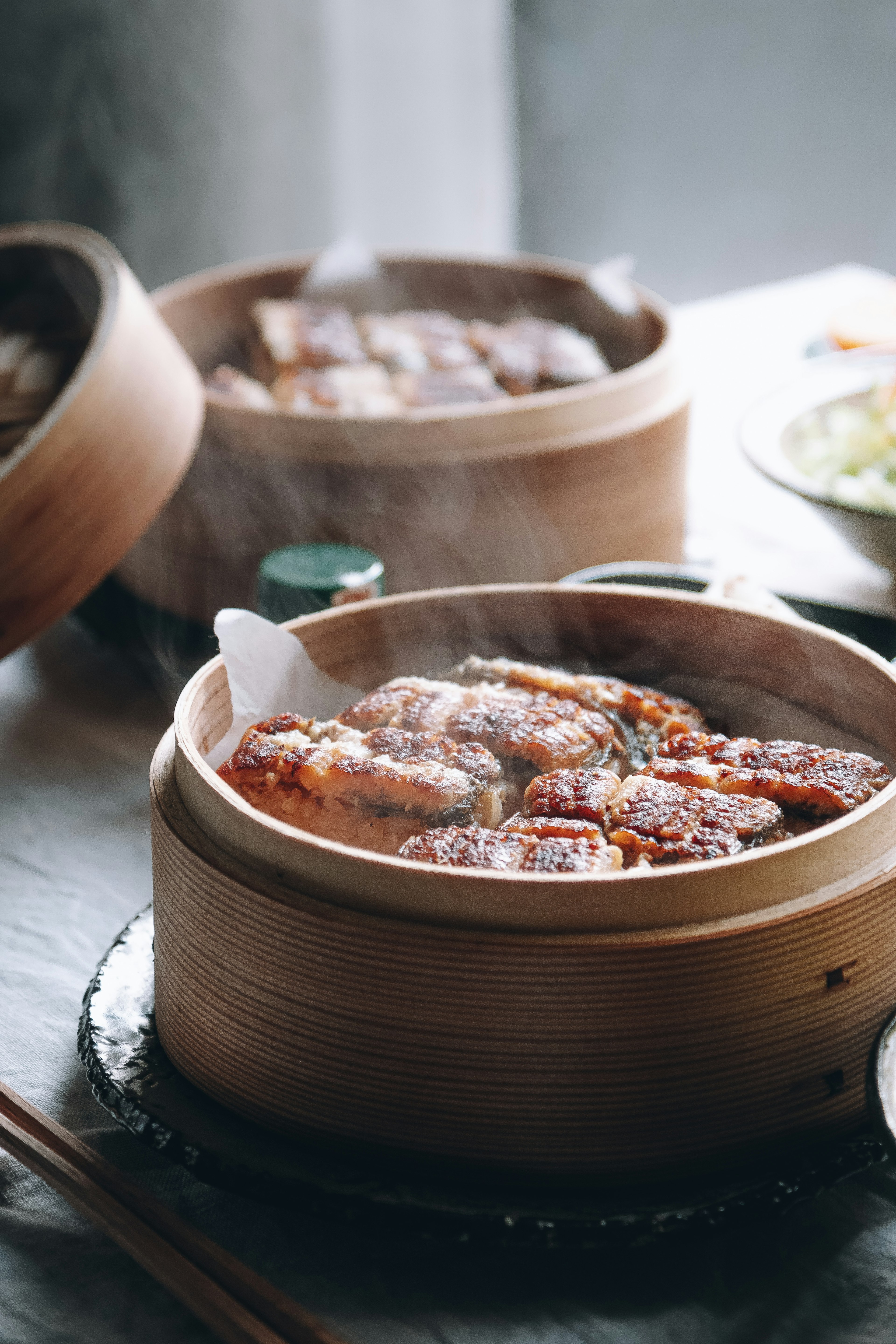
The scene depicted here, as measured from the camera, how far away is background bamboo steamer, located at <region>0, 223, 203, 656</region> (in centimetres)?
218

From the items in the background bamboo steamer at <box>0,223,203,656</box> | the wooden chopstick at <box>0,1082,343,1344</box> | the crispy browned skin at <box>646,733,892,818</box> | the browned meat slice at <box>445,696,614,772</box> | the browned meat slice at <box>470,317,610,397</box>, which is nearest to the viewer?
the wooden chopstick at <box>0,1082,343,1344</box>

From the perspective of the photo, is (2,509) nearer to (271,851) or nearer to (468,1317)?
(271,851)

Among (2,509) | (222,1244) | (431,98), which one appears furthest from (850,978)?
(431,98)

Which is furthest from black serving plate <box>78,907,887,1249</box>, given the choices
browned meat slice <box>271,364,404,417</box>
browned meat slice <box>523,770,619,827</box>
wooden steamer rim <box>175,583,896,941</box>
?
browned meat slice <box>271,364,404,417</box>

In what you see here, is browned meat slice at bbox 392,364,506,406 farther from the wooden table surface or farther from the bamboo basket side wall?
the bamboo basket side wall

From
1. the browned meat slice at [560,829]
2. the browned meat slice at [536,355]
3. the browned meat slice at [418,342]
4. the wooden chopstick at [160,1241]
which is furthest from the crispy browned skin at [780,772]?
the browned meat slice at [418,342]

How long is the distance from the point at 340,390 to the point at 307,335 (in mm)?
374

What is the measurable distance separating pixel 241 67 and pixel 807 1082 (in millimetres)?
5239

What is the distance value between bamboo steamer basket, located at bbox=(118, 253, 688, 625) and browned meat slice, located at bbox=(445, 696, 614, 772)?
36.6 inches

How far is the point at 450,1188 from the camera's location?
128cm

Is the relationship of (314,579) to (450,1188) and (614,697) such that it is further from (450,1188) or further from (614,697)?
(450,1188)

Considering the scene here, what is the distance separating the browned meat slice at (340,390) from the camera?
2.86m

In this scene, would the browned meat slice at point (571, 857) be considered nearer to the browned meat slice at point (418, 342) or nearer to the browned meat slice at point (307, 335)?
the browned meat slice at point (418, 342)

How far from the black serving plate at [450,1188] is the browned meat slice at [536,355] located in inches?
80.7
